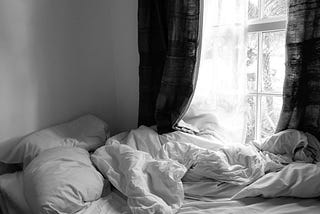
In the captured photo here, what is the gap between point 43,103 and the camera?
181 cm

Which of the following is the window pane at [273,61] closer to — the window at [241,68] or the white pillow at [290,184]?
the window at [241,68]

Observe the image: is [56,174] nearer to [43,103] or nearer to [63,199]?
[63,199]

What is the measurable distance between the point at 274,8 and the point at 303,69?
0.42 metres

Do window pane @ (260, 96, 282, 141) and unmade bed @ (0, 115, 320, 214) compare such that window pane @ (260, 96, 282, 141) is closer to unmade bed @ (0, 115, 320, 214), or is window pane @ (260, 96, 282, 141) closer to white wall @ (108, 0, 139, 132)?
unmade bed @ (0, 115, 320, 214)

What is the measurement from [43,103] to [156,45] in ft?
2.77

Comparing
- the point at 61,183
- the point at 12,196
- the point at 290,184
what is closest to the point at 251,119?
the point at 290,184

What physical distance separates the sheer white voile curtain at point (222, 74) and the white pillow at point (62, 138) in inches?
22.8

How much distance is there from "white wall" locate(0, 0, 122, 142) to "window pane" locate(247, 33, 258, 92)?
0.84 meters

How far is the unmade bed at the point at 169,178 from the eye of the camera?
3.82ft

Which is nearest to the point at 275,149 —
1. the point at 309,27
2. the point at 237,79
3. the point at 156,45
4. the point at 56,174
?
the point at 237,79

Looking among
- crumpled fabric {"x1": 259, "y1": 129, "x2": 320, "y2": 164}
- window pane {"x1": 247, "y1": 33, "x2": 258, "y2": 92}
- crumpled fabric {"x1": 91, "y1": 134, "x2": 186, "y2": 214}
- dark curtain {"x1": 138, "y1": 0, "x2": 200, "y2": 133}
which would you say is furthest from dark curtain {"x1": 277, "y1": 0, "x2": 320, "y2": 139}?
crumpled fabric {"x1": 91, "y1": 134, "x2": 186, "y2": 214}

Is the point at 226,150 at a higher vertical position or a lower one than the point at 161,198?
higher

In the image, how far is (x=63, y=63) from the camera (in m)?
1.88

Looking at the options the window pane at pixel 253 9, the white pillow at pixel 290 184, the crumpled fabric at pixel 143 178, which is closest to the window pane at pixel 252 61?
the window pane at pixel 253 9
